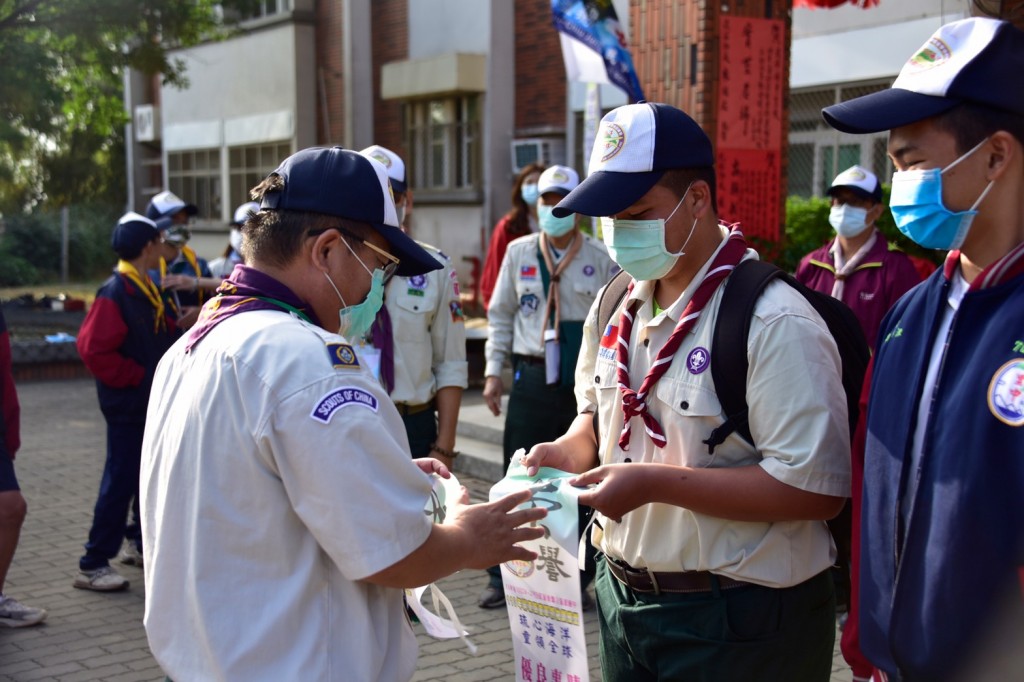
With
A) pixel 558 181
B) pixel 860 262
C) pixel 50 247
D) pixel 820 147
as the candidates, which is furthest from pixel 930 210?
pixel 50 247

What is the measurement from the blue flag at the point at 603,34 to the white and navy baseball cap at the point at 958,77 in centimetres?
660

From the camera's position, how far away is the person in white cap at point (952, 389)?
1.85 metres

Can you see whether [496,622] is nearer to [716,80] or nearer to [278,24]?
[716,80]

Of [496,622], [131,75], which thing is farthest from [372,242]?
[131,75]

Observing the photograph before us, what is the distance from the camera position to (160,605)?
2123 millimetres

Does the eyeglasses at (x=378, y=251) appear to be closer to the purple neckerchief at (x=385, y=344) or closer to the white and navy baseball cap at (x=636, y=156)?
the white and navy baseball cap at (x=636, y=156)

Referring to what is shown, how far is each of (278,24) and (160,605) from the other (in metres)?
21.5

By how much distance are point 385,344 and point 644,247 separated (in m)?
2.42

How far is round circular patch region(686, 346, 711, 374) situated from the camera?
8.17 ft

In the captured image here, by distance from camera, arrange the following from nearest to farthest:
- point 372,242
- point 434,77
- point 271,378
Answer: point 271,378, point 372,242, point 434,77

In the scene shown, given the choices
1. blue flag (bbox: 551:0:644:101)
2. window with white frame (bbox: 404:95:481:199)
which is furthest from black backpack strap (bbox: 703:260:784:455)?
window with white frame (bbox: 404:95:481:199)

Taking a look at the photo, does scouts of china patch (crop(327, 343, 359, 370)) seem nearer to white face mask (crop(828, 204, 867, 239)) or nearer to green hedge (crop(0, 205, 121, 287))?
white face mask (crop(828, 204, 867, 239))

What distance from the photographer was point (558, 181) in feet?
21.3

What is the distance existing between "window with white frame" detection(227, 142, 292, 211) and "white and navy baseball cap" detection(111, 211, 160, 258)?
16.6 m
